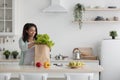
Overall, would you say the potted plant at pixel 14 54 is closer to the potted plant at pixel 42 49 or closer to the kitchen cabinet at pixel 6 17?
the kitchen cabinet at pixel 6 17

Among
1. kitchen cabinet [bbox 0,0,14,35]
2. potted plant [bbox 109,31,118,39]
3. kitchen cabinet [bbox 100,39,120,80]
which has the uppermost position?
kitchen cabinet [bbox 0,0,14,35]

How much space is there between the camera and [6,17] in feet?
21.8

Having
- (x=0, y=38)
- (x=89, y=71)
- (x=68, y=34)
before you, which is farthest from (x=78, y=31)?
(x=89, y=71)

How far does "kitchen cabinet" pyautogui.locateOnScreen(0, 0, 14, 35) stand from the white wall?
0.28m

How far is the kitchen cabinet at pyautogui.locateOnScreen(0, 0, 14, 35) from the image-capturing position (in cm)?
660

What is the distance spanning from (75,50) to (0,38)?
1707 millimetres

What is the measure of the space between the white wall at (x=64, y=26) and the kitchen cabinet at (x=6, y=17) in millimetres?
279

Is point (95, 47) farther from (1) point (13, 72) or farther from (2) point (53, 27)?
(1) point (13, 72)

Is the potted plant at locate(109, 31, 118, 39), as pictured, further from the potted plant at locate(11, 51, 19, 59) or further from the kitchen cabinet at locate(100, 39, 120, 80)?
the potted plant at locate(11, 51, 19, 59)

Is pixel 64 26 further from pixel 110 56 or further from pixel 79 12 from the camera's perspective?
pixel 110 56

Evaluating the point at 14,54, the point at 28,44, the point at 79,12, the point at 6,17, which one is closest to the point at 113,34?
the point at 79,12

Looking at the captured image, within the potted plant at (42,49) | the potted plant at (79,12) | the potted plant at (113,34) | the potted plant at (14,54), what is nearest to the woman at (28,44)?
the potted plant at (42,49)

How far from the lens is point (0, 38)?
22.3 feet

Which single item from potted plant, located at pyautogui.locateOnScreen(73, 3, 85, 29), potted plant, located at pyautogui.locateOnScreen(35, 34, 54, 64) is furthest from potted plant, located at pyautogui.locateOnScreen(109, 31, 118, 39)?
potted plant, located at pyautogui.locateOnScreen(35, 34, 54, 64)
